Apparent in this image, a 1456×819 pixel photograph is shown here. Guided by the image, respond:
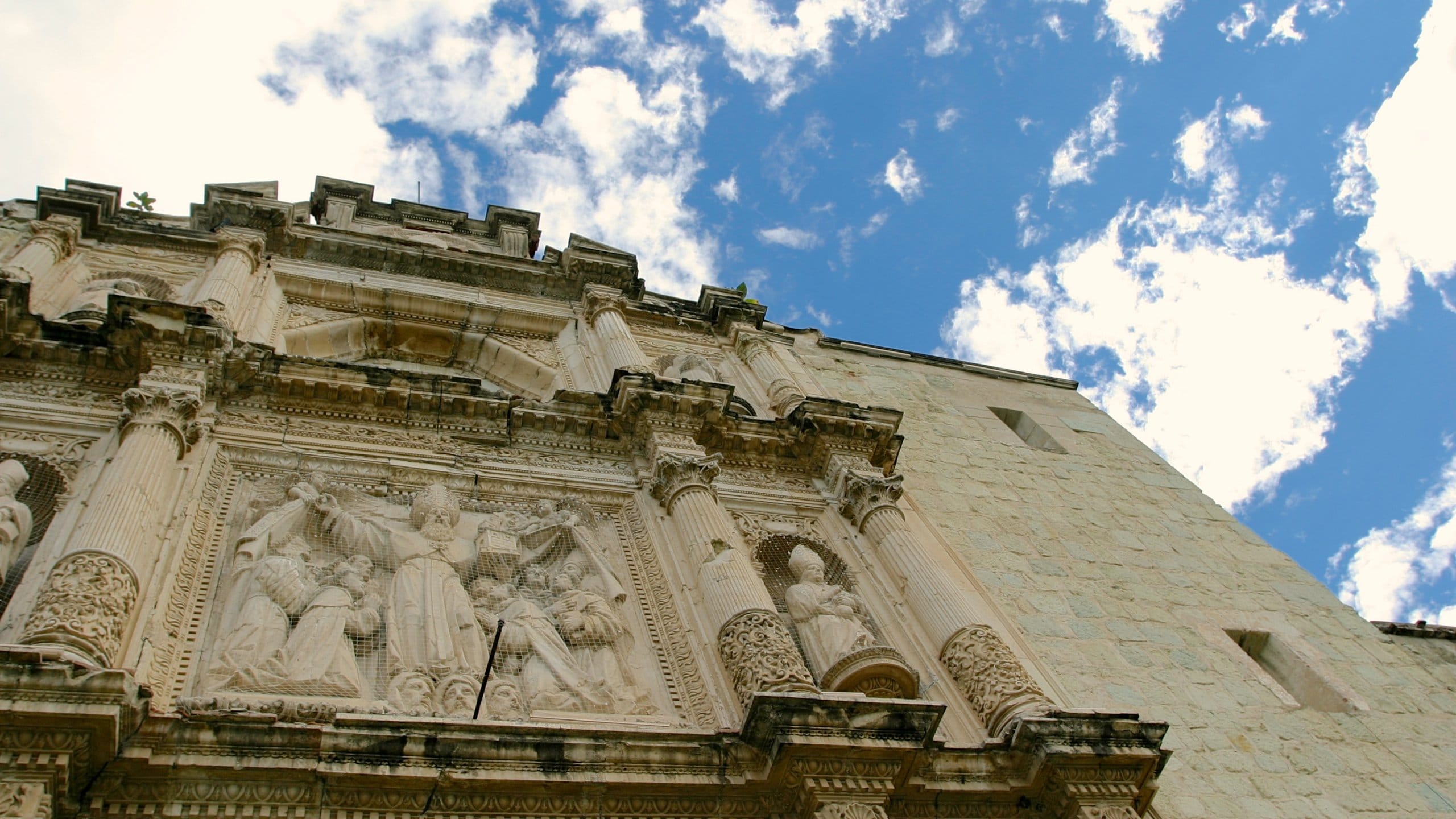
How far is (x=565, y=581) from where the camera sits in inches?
391

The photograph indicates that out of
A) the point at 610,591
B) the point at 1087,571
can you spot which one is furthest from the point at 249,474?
the point at 1087,571

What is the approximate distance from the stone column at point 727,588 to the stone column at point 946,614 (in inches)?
53.9

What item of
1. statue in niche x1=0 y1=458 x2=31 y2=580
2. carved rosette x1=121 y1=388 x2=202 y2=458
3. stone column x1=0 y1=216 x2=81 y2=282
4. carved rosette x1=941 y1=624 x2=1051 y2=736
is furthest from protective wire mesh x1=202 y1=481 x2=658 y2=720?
stone column x1=0 y1=216 x2=81 y2=282

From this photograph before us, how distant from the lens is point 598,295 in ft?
52.2

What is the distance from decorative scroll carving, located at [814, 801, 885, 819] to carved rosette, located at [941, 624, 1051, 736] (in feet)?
5.51

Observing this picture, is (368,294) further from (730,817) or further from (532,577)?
(730,817)

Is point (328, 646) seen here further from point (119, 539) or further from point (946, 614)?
point (946, 614)

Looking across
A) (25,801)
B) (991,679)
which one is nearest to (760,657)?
(991,679)

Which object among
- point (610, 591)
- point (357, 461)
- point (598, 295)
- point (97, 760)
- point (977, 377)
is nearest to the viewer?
point (97, 760)

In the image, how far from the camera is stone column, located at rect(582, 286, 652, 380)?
→ 1413 cm

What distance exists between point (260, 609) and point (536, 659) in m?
2.10

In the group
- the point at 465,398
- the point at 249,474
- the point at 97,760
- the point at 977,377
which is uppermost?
the point at 977,377

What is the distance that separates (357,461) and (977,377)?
38.0 feet

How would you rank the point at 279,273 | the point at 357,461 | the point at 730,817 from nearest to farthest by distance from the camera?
the point at 730,817, the point at 357,461, the point at 279,273
